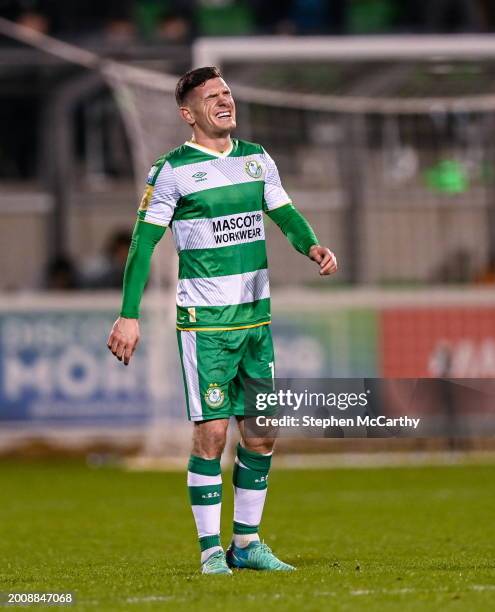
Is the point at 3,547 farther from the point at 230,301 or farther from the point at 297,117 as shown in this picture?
the point at 297,117

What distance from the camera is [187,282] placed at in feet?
20.6

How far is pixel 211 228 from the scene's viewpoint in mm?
6266

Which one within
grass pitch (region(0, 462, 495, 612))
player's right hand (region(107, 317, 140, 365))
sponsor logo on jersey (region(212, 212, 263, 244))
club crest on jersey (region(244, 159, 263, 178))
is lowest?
grass pitch (region(0, 462, 495, 612))

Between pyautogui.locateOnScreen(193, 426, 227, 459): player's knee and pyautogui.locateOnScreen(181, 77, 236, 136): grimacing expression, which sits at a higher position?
pyautogui.locateOnScreen(181, 77, 236, 136): grimacing expression

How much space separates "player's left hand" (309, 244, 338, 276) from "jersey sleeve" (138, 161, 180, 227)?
589 millimetres

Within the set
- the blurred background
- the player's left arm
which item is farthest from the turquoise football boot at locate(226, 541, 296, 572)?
the blurred background

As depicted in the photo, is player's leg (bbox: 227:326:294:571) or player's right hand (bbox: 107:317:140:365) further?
player's leg (bbox: 227:326:294:571)

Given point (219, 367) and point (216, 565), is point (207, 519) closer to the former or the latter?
point (216, 565)

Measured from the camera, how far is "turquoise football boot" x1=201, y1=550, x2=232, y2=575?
617cm

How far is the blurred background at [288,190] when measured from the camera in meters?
13.9

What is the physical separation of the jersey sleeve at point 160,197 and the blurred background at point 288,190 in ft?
23.8

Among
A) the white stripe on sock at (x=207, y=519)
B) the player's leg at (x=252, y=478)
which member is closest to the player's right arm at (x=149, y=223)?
the player's leg at (x=252, y=478)

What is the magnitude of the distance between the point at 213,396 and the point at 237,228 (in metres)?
0.68

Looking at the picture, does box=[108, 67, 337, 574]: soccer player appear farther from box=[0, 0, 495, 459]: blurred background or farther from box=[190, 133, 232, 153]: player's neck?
box=[0, 0, 495, 459]: blurred background
